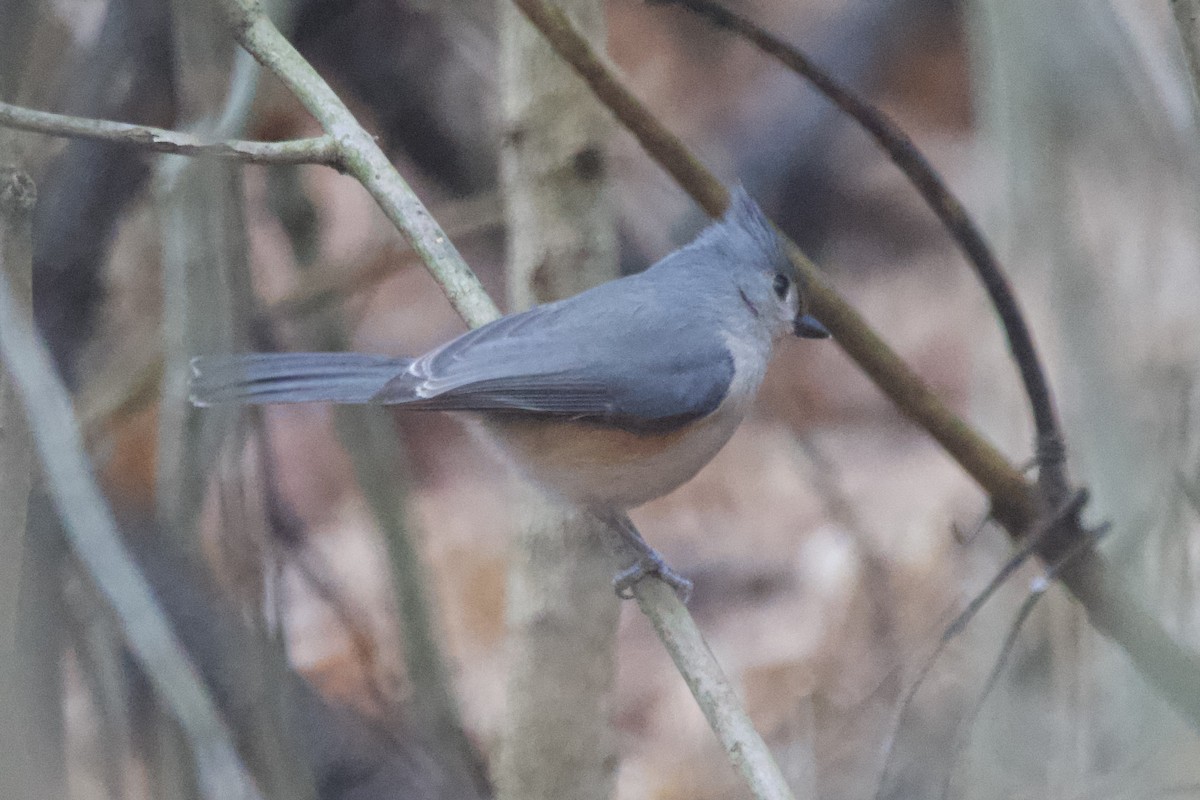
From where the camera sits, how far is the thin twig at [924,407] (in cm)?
186

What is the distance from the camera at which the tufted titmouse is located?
2.09m

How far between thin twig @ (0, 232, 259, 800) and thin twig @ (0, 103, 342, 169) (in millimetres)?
214

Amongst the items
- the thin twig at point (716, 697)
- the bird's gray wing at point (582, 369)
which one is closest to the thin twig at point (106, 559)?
the thin twig at point (716, 697)

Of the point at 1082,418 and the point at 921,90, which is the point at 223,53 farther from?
the point at 921,90

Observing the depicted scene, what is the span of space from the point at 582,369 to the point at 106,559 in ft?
3.31

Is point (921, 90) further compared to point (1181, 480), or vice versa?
point (921, 90)

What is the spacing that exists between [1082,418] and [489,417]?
3.36 feet

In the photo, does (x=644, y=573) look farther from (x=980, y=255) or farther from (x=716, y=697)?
(x=980, y=255)

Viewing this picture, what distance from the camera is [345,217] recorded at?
5.14 m

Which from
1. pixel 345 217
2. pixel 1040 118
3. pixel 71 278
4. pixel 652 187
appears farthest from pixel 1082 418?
pixel 345 217

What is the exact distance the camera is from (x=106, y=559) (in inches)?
50.9

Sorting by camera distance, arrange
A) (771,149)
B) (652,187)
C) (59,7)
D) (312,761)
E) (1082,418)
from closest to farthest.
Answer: (1082,418) < (312,761) < (59,7) < (652,187) < (771,149)

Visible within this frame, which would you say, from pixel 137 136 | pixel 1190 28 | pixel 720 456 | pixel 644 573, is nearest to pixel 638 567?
pixel 644 573

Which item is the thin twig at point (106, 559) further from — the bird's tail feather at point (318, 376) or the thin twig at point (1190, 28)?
the thin twig at point (1190, 28)
